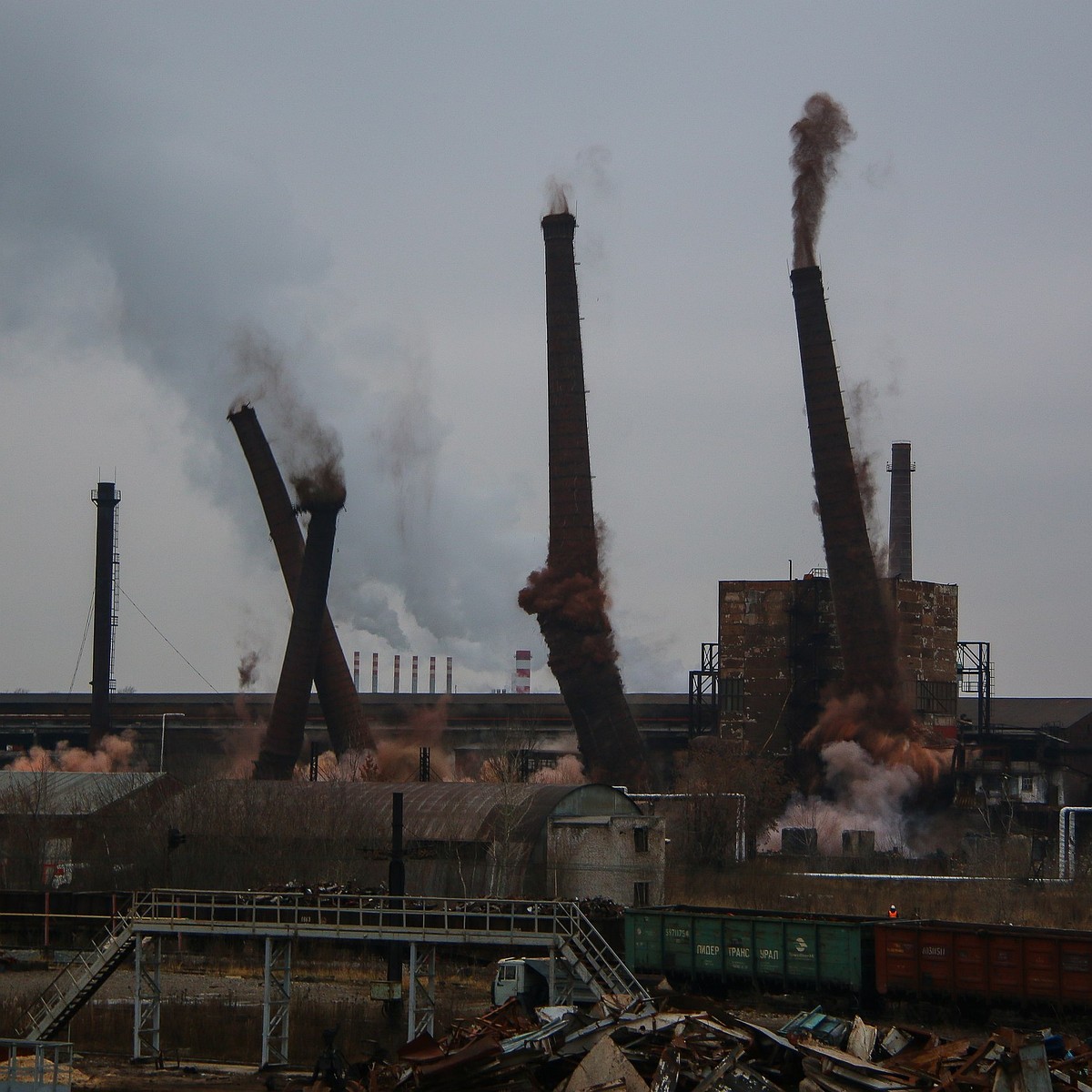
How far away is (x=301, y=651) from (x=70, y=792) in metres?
9.53

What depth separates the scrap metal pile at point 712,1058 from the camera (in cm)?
1748

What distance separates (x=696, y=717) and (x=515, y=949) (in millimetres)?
33951

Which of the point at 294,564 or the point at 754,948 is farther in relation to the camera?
the point at 294,564

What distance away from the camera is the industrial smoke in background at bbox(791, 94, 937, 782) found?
5644cm

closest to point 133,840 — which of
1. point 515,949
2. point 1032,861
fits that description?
point 515,949

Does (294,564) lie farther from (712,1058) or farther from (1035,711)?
(1035,711)

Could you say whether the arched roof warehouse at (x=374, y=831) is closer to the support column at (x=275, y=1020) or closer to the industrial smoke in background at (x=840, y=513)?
the support column at (x=275, y=1020)

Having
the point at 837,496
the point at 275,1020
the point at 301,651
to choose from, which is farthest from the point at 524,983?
the point at 837,496

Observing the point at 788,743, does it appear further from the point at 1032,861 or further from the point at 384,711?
the point at 384,711

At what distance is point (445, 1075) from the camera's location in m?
18.9

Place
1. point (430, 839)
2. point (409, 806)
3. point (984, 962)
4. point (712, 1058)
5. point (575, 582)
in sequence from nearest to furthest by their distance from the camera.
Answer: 1. point (712, 1058)
2. point (984, 962)
3. point (430, 839)
4. point (409, 806)
5. point (575, 582)

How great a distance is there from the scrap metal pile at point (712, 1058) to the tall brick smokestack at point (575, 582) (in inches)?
1369

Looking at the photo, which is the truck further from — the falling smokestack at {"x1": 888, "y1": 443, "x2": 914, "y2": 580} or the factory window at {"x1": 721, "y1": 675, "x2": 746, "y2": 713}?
the falling smokestack at {"x1": 888, "y1": 443, "x2": 914, "y2": 580}

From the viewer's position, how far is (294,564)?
58719mm
